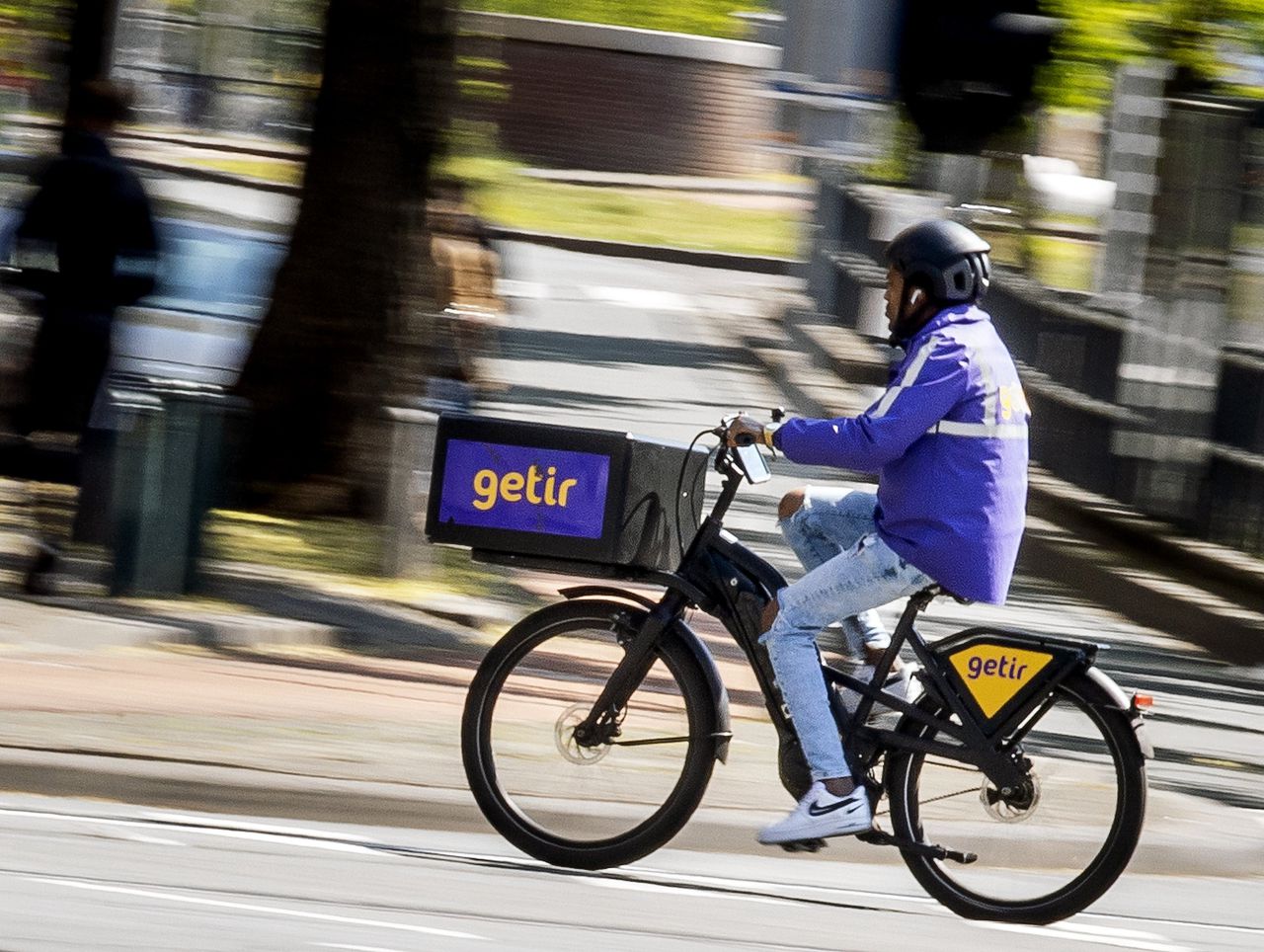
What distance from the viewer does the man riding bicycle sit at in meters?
5.41

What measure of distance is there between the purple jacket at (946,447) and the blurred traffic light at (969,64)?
9.01 feet

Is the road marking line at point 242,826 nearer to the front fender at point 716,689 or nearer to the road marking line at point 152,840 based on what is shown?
the road marking line at point 152,840

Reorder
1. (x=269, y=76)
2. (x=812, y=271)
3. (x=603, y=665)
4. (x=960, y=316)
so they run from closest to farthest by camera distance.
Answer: (x=960, y=316) < (x=603, y=665) < (x=812, y=271) < (x=269, y=76)

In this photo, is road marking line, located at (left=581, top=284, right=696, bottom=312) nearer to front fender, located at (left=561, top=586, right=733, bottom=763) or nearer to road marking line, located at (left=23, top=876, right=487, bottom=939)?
front fender, located at (left=561, top=586, right=733, bottom=763)

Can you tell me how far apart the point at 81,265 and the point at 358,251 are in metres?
1.97

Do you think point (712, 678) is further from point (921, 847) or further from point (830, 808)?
point (921, 847)

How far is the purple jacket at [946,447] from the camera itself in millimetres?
5395

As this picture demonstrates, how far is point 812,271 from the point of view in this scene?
22.5m

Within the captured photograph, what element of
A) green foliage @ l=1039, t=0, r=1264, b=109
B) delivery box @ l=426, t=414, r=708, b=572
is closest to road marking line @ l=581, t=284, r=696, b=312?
green foliage @ l=1039, t=0, r=1264, b=109

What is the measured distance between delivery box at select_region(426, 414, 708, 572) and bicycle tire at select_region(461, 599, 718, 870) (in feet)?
0.74

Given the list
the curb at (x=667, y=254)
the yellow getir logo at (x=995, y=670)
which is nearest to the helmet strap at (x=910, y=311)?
the yellow getir logo at (x=995, y=670)

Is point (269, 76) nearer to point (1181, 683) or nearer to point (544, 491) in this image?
point (1181, 683)

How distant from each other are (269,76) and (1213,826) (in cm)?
2759

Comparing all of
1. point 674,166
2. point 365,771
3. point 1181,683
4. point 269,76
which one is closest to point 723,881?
point 365,771
